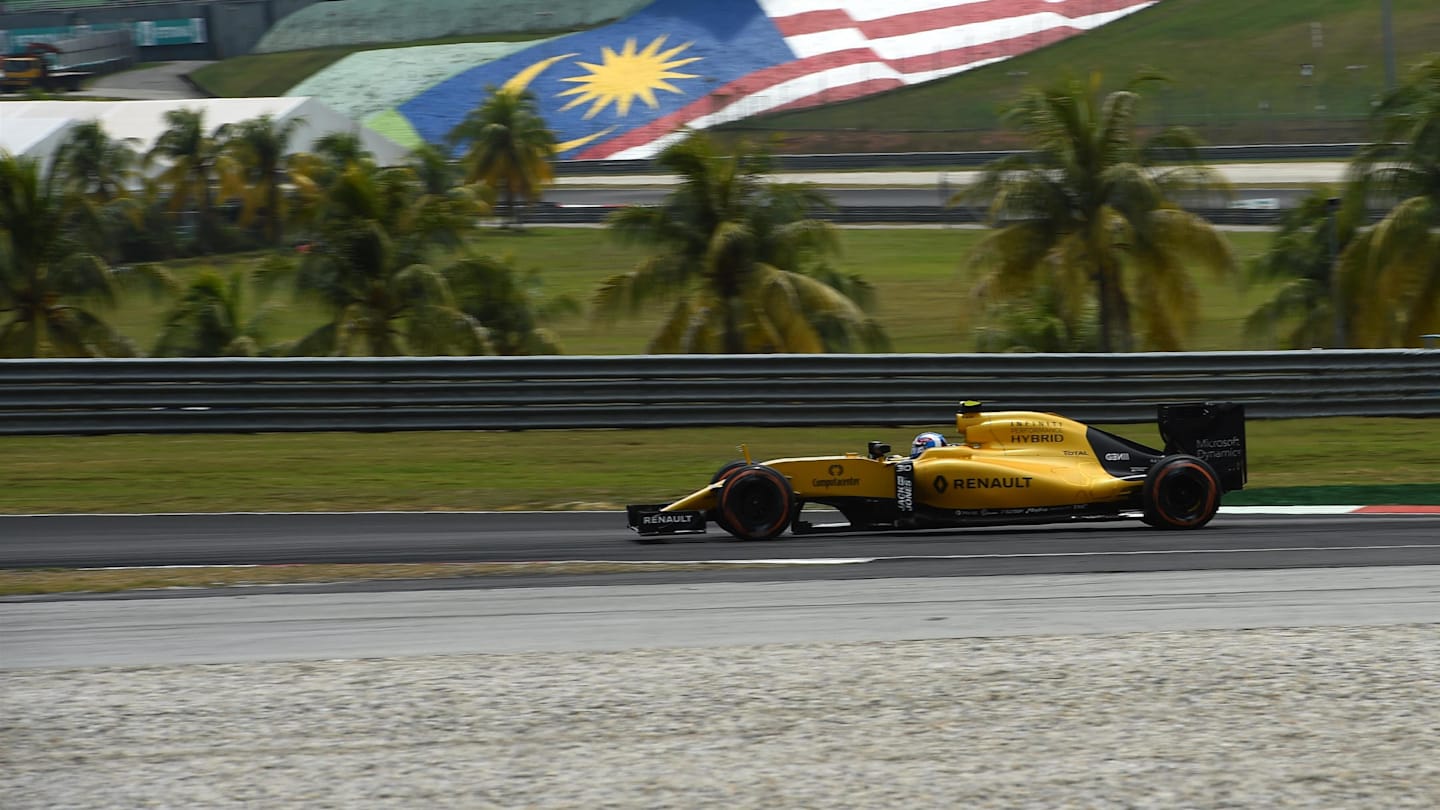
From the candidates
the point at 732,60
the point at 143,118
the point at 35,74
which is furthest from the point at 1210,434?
the point at 35,74

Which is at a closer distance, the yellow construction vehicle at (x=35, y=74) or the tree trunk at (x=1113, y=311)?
the tree trunk at (x=1113, y=311)

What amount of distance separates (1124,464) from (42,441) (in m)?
11.7

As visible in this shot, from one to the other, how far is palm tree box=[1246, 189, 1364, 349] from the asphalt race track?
10653 mm

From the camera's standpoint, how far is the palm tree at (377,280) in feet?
69.3

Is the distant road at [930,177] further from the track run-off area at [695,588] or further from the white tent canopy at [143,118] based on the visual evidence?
the track run-off area at [695,588]

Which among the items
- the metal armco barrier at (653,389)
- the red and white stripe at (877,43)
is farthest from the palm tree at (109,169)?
the red and white stripe at (877,43)

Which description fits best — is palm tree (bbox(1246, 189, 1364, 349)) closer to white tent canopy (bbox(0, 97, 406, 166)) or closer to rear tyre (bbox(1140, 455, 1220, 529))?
rear tyre (bbox(1140, 455, 1220, 529))

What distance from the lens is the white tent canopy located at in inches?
1922

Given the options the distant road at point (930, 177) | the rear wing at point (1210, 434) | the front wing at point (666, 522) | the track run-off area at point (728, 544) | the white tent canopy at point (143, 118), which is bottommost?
the track run-off area at point (728, 544)

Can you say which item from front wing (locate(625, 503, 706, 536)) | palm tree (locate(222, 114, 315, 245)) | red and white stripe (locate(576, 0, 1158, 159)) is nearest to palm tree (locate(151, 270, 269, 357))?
front wing (locate(625, 503, 706, 536))

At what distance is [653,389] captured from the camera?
1703 cm

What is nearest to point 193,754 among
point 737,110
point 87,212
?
point 87,212

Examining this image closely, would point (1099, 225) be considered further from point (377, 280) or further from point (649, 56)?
point (649, 56)

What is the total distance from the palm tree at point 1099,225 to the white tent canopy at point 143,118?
3179cm
